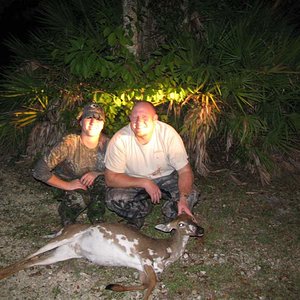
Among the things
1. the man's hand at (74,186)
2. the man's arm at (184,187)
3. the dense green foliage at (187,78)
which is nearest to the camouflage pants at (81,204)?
the man's hand at (74,186)

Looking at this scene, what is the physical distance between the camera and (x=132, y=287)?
128 inches

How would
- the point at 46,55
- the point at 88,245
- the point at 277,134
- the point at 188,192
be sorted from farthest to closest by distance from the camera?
1. the point at 46,55
2. the point at 277,134
3. the point at 188,192
4. the point at 88,245

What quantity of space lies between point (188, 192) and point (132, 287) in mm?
1094

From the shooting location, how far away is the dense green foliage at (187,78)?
16.2 ft

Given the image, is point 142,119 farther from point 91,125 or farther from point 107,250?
point 107,250

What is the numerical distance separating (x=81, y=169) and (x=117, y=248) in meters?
1.13

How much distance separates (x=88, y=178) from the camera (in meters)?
4.05

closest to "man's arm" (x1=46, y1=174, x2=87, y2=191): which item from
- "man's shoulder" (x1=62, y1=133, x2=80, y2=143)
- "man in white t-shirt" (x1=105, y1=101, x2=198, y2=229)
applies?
"man in white t-shirt" (x1=105, y1=101, x2=198, y2=229)

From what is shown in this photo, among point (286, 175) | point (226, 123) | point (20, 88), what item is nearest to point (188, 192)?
point (226, 123)

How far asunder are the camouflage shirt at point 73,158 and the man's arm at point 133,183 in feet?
1.16

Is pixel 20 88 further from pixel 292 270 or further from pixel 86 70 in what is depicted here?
pixel 292 270

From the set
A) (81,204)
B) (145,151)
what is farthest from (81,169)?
(145,151)

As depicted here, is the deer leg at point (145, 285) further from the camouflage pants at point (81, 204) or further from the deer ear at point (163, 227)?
the camouflage pants at point (81, 204)

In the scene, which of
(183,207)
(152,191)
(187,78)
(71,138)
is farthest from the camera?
(187,78)
